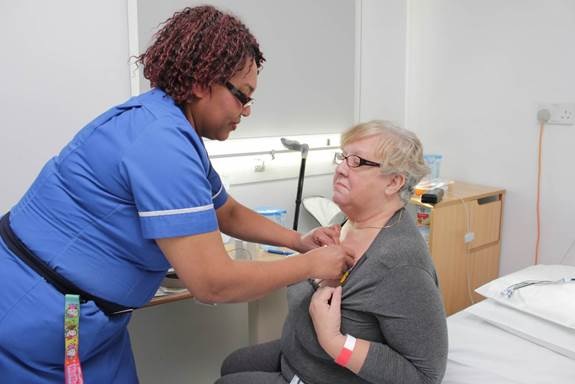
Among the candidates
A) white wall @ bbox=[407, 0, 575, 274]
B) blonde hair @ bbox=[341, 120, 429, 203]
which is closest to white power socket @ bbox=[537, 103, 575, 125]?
white wall @ bbox=[407, 0, 575, 274]

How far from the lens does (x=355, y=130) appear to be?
1386 millimetres

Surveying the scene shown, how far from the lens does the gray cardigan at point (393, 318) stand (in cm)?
117

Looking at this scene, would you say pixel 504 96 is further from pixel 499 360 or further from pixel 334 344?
pixel 334 344

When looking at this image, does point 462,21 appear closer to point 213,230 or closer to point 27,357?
point 213,230

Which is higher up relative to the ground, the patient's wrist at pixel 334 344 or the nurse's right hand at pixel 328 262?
the nurse's right hand at pixel 328 262

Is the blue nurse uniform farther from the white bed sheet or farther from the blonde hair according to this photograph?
the white bed sheet

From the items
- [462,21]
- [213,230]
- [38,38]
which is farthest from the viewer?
[462,21]

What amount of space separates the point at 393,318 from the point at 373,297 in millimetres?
66

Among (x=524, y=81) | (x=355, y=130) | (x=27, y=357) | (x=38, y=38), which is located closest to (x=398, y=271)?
(x=355, y=130)

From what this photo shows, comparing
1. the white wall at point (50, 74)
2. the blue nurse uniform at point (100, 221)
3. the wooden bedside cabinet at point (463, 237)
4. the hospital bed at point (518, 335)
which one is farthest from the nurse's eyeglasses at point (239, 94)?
the wooden bedside cabinet at point (463, 237)

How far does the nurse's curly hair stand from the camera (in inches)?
42.2

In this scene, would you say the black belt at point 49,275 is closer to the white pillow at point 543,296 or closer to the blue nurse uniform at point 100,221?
the blue nurse uniform at point 100,221

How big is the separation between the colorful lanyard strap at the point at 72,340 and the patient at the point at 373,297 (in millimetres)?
477

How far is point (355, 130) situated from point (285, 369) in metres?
0.68
